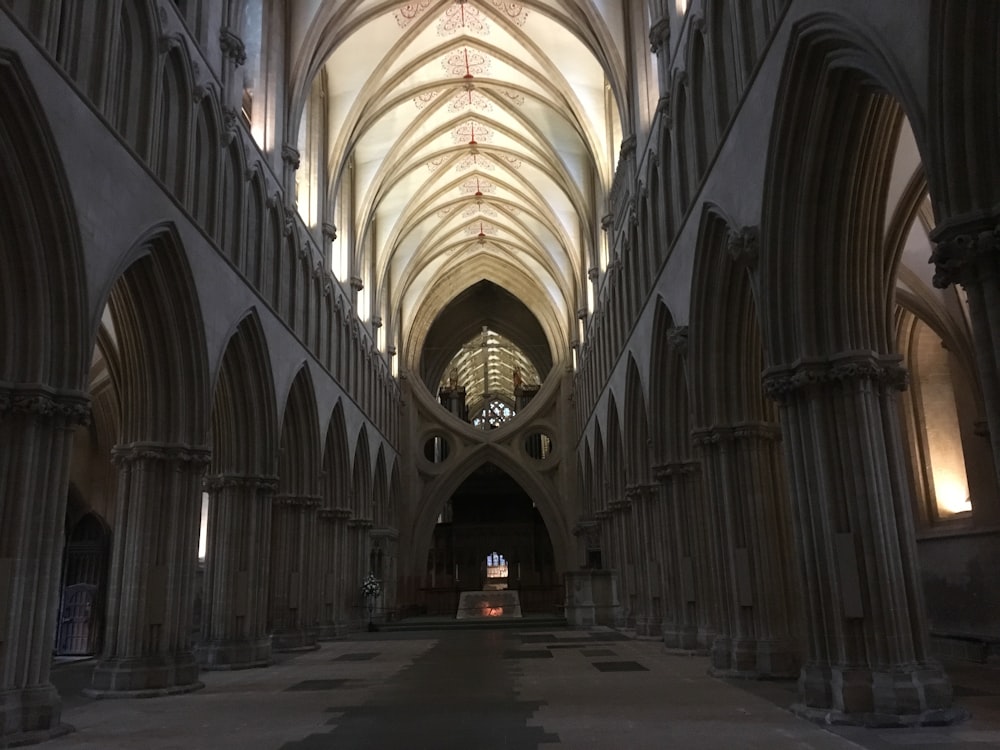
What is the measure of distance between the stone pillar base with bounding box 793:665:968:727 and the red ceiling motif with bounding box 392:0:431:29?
70.0ft

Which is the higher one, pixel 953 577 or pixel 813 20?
pixel 813 20

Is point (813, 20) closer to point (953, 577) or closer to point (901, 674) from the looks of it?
point (901, 674)

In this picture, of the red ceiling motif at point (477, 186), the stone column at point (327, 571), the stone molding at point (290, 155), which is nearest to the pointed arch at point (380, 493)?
the stone column at point (327, 571)

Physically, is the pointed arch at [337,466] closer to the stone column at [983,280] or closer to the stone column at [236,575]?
the stone column at [236,575]

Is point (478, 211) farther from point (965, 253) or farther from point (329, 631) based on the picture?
point (965, 253)

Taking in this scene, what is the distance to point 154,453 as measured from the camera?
14.0 meters

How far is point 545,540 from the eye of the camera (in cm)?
4872

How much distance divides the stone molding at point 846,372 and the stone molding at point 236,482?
11.8m

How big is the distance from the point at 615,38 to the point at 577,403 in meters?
19.5

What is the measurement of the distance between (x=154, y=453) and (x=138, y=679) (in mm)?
3377

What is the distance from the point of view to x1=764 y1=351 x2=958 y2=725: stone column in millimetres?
8664

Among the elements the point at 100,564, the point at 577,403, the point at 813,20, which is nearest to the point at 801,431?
the point at 813,20

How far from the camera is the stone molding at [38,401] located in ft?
32.6

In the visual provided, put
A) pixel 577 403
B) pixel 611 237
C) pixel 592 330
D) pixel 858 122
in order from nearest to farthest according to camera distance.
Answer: pixel 858 122
pixel 611 237
pixel 592 330
pixel 577 403
